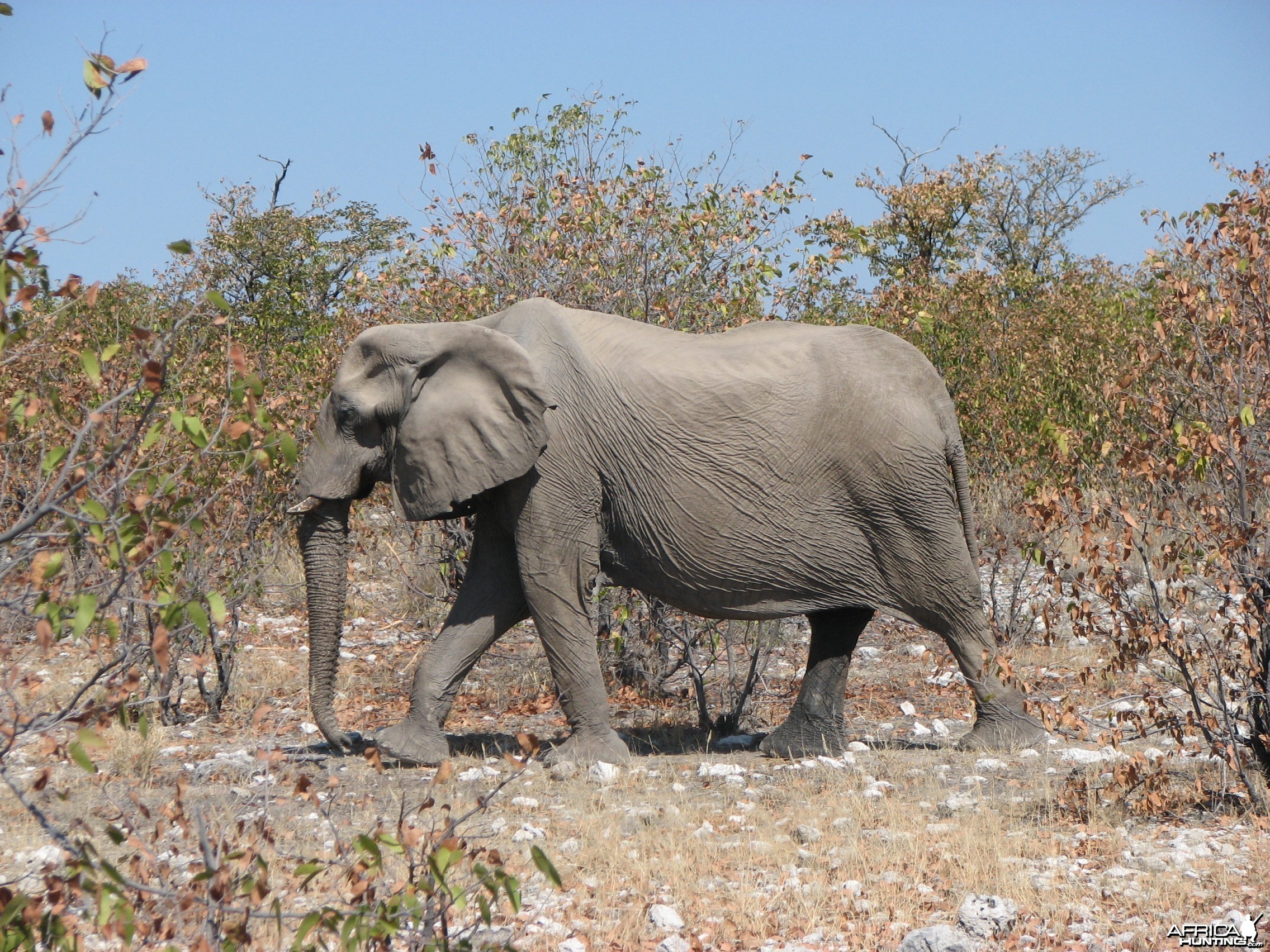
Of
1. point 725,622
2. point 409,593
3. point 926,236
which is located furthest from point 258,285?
point 725,622

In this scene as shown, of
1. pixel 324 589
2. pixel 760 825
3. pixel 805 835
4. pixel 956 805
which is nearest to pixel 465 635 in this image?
pixel 324 589

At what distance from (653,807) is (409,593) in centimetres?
524

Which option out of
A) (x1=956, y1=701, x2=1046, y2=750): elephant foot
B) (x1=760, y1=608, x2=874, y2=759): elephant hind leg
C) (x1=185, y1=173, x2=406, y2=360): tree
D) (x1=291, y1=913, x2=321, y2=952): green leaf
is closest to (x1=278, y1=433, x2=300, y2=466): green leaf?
(x1=291, y1=913, x2=321, y2=952): green leaf

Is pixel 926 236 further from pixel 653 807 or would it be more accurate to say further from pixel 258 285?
pixel 653 807

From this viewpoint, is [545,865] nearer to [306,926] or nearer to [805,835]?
[306,926]

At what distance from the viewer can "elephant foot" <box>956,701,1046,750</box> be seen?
8.39m

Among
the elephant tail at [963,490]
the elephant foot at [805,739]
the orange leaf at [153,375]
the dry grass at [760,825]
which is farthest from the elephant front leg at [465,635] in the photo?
the orange leaf at [153,375]

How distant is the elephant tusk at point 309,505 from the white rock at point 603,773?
6.66ft

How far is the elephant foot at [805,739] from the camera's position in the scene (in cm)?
841

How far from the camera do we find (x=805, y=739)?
8438mm

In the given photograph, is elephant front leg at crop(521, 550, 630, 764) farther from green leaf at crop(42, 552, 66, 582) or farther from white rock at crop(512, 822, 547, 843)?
green leaf at crop(42, 552, 66, 582)

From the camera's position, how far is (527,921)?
5.41 metres

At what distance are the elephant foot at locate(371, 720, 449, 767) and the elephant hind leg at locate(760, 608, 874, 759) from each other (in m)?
1.89

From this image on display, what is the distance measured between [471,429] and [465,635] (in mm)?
1227
